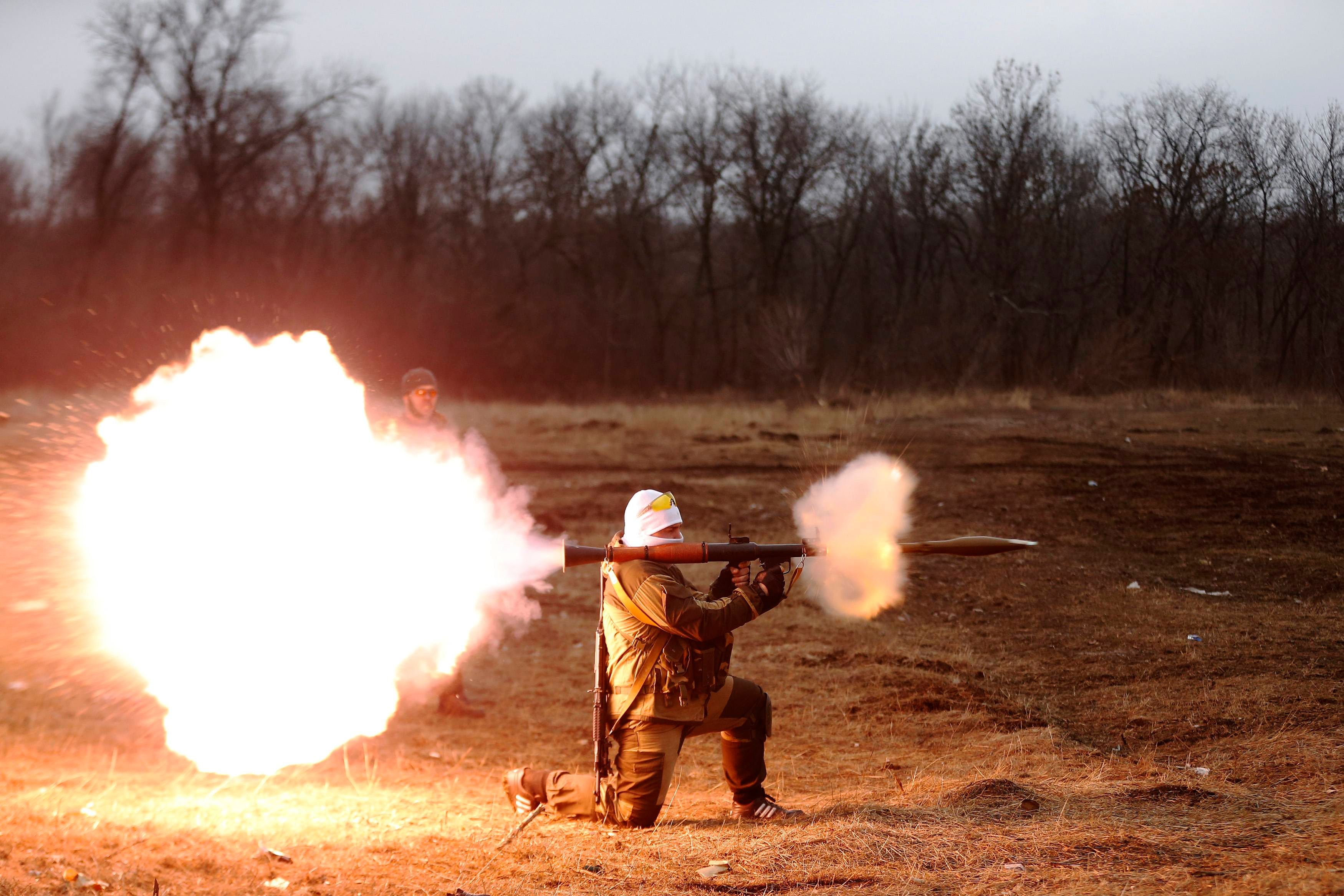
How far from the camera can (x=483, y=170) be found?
44531 millimetres

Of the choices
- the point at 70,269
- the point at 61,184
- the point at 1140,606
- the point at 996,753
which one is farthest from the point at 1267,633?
the point at 61,184

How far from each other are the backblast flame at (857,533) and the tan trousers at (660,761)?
2.99 feet

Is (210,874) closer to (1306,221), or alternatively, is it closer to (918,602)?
(918,602)

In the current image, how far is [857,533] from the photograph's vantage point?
20.8ft

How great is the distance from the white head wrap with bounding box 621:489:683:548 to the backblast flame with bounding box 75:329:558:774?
4.88ft

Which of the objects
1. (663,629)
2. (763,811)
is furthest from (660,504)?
(763,811)

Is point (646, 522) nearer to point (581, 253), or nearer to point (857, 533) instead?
point (857, 533)

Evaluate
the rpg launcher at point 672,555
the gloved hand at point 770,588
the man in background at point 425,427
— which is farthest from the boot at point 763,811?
the man in background at point 425,427

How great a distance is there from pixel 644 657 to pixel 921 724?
10.3 ft

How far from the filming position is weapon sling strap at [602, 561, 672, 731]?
5.57 metres

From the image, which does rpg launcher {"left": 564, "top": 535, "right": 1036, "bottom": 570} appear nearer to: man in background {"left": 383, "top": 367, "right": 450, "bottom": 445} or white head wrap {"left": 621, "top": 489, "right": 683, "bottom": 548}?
white head wrap {"left": 621, "top": 489, "right": 683, "bottom": 548}

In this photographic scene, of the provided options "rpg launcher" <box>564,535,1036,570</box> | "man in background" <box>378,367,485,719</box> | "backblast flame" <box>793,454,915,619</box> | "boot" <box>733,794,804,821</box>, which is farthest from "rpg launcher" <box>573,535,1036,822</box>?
"man in background" <box>378,367,485,719</box>

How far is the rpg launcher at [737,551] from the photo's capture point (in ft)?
18.1

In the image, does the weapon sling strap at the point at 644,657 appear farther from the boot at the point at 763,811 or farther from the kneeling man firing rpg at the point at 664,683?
the boot at the point at 763,811
